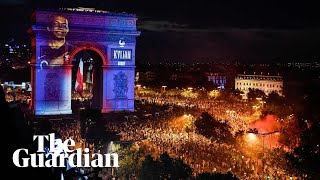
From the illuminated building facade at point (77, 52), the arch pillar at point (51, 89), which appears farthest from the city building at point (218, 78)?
the arch pillar at point (51, 89)

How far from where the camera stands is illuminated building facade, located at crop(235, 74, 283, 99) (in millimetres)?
63231

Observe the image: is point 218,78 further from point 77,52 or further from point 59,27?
point 59,27

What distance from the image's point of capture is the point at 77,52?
3055 cm

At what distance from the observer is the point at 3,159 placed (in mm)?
3242

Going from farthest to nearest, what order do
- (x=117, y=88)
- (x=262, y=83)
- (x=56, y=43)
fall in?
(x=262, y=83)
(x=117, y=88)
(x=56, y=43)

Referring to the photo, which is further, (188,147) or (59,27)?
(59,27)

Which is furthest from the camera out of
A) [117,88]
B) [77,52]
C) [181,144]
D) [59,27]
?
[117,88]

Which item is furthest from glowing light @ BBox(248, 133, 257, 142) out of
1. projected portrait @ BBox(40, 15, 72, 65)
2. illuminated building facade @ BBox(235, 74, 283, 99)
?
illuminated building facade @ BBox(235, 74, 283, 99)

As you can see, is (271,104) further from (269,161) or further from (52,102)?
(269,161)

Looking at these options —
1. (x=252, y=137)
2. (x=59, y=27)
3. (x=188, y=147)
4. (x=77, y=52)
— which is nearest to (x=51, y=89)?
(x=77, y=52)

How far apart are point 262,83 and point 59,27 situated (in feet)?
144

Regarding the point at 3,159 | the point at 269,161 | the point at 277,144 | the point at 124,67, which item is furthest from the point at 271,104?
the point at 3,159

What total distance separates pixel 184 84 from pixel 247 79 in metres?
10.8

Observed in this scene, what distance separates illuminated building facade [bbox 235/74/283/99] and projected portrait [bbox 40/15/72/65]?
1426 inches
